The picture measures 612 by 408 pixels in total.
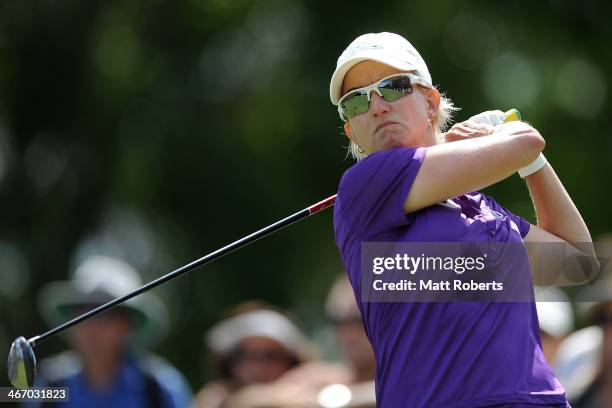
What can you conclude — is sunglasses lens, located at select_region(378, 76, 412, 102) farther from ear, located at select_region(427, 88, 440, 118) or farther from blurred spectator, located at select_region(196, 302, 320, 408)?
blurred spectator, located at select_region(196, 302, 320, 408)

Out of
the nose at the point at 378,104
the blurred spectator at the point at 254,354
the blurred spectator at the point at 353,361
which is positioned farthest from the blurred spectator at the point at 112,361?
the nose at the point at 378,104

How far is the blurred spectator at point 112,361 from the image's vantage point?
5.89 meters

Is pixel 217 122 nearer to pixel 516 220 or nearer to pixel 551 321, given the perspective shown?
pixel 551 321

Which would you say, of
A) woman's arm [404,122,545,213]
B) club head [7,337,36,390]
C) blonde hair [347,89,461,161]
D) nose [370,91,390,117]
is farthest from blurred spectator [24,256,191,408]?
woman's arm [404,122,545,213]

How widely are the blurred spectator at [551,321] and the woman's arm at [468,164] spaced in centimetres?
285

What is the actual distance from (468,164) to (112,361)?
3.21 metres

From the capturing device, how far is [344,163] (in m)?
12.7

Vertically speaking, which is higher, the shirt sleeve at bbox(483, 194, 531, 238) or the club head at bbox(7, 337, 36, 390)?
the club head at bbox(7, 337, 36, 390)

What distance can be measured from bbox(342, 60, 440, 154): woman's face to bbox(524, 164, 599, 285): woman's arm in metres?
0.43

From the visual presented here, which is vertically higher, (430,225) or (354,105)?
(354,105)

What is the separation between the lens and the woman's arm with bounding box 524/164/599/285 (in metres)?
3.89

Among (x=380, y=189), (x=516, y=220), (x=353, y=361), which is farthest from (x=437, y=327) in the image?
(x=353, y=361)

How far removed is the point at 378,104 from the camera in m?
3.67

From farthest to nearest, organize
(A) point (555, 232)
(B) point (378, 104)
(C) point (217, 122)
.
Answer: (C) point (217, 122) → (A) point (555, 232) → (B) point (378, 104)
